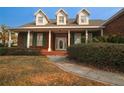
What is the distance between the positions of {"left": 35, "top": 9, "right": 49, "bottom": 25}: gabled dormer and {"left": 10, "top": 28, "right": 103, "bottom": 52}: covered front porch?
1355 mm

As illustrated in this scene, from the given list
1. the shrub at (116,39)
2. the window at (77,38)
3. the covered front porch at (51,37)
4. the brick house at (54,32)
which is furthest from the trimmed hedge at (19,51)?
the shrub at (116,39)

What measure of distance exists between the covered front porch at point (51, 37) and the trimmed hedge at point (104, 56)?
11987mm

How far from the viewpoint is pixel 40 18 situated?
27062mm

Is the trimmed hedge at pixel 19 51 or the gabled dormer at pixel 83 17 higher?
the gabled dormer at pixel 83 17

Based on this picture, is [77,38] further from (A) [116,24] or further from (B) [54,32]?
(A) [116,24]

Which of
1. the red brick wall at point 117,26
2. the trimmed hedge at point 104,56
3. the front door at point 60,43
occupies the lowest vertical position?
the trimmed hedge at point 104,56

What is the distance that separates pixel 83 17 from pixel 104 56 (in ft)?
50.4

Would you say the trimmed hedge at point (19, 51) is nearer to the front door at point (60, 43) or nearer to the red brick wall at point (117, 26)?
the front door at point (60, 43)

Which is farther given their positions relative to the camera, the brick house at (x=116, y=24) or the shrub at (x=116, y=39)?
the brick house at (x=116, y=24)

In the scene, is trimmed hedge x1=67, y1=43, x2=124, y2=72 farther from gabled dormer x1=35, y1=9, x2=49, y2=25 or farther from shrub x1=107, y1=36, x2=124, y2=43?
gabled dormer x1=35, y1=9, x2=49, y2=25

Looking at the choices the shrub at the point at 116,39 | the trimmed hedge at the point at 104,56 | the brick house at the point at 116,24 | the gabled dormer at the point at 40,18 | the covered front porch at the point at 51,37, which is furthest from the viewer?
the gabled dormer at the point at 40,18

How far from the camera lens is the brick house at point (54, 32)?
25438 millimetres

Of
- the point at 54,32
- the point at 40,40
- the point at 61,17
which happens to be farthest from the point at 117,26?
the point at 40,40
